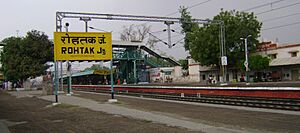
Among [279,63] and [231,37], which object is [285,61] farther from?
[231,37]

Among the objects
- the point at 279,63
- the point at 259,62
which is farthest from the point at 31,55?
the point at 279,63

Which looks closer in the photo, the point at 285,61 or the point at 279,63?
the point at 285,61

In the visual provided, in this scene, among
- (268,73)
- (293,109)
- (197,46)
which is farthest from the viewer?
(197,46)

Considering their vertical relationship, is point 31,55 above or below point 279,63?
above

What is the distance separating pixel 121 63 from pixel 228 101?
194 feet

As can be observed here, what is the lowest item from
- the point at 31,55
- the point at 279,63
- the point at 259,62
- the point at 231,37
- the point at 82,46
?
the point at 279,63

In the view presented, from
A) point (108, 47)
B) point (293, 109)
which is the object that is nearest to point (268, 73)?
point (108, 47)

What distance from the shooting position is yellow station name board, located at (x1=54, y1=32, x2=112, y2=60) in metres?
25.7

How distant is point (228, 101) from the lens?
869 inches

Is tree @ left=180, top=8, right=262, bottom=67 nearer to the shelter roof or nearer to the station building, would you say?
the shelter roof

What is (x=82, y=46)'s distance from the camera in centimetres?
2633

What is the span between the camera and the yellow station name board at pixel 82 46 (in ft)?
84.4

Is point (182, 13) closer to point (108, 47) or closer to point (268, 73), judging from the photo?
point (268, 73)

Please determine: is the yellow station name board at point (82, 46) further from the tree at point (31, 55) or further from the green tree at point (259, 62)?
the green tree at point (259, 62)
